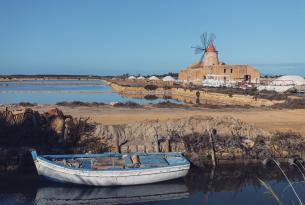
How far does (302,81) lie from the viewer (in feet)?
144

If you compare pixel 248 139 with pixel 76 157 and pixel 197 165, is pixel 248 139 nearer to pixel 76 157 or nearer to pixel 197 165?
pixel 197 165

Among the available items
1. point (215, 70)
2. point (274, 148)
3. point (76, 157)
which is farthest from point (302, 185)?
point (215, 70)

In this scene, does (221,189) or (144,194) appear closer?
(144,194)

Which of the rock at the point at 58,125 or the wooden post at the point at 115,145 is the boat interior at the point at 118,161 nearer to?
the wooden post at the point at 115,145

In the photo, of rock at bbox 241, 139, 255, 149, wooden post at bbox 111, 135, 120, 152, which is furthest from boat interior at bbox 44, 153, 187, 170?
rock at bbox 241, 139, 255, 149

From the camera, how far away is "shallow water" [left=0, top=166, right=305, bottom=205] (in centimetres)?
1093

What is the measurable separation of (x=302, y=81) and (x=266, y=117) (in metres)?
22.8

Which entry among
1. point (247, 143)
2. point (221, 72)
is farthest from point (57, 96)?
point (247, 143)

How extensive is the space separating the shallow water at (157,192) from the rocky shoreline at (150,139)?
5.13ft

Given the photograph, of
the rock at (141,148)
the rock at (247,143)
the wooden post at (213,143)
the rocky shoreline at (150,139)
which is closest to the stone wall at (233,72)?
the rocky shoreline at (150,139)

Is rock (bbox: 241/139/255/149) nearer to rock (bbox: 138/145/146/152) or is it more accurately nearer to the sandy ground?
the sandy ground

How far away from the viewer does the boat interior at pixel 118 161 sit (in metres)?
12.1

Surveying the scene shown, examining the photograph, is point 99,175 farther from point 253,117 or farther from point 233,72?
point 233,72

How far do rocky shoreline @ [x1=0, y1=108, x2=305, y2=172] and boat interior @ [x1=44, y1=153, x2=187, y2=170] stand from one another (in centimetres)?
147
